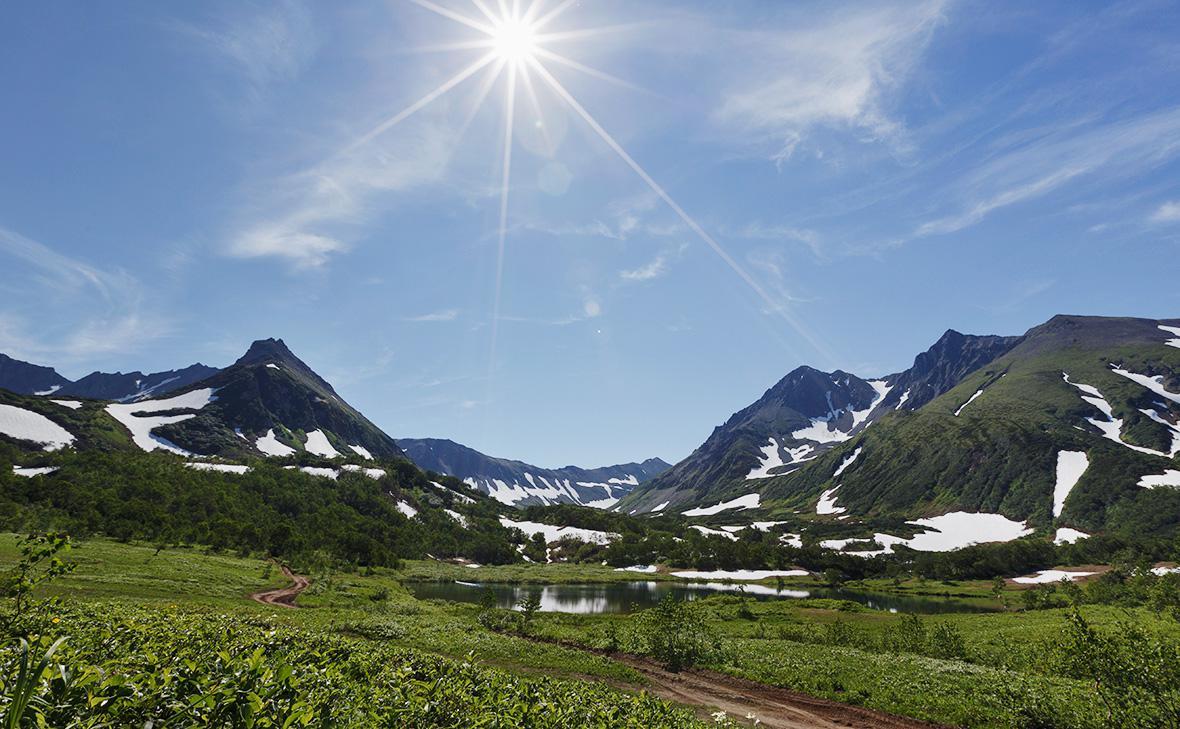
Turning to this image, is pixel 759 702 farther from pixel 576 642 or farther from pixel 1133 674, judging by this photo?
pixel 576 642

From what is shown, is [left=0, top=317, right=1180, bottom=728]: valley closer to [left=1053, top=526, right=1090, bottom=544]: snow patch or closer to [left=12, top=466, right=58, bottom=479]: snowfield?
[left=12, top=466, right=58, bottom=479]: snowfield

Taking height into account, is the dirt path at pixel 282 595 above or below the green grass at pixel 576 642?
below

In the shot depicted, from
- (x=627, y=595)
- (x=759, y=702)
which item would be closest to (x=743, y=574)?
(x=627, y=595)

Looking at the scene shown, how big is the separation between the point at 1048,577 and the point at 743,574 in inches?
3412

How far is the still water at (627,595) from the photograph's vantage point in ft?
330

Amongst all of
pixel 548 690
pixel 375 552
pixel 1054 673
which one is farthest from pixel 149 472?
pixel 1054 673

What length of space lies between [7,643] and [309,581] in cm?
9981

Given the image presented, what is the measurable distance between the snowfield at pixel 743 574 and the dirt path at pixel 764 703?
145 m

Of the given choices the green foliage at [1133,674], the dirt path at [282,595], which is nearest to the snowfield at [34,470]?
the dirt path at [282,595]

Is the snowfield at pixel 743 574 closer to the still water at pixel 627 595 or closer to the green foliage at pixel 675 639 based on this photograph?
the still water at pixel 627 595

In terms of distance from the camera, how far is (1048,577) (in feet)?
492

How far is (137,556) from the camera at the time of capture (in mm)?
77188

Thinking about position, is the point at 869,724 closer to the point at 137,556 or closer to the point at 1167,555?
the point at 137,556

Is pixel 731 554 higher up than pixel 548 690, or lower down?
lower down
